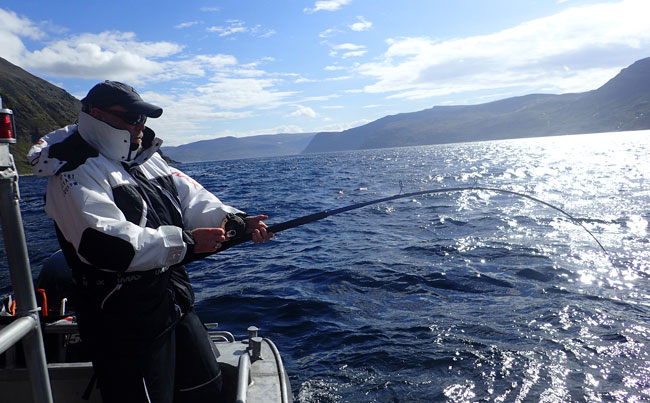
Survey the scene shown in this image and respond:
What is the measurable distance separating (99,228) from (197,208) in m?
1.11

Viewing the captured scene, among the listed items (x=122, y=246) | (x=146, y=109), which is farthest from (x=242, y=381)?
(x=146, y=109)

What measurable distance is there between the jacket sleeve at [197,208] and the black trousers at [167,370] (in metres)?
0.71

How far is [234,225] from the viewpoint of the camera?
138 inches

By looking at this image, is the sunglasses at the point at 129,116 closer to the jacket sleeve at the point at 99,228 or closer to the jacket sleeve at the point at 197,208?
the jacket sleeve at the point at 99,228

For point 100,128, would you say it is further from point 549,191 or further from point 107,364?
point 549,191

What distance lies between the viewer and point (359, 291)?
392 inches

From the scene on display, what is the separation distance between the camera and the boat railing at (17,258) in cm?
203

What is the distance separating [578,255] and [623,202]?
11828 mm

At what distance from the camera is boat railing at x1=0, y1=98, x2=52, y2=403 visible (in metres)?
2.03

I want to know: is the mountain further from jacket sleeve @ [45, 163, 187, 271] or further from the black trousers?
jacket sleeve @ [45, 163, 187, 271]

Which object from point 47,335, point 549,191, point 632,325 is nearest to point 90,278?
point 47,335

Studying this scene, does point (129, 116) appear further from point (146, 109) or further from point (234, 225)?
point (234, 225)

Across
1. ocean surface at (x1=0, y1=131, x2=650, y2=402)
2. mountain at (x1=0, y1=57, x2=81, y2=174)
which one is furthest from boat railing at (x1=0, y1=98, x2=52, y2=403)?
mountain at (x1=0, y1=57, x2=81, y2=174)

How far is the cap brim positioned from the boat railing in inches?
32.8
